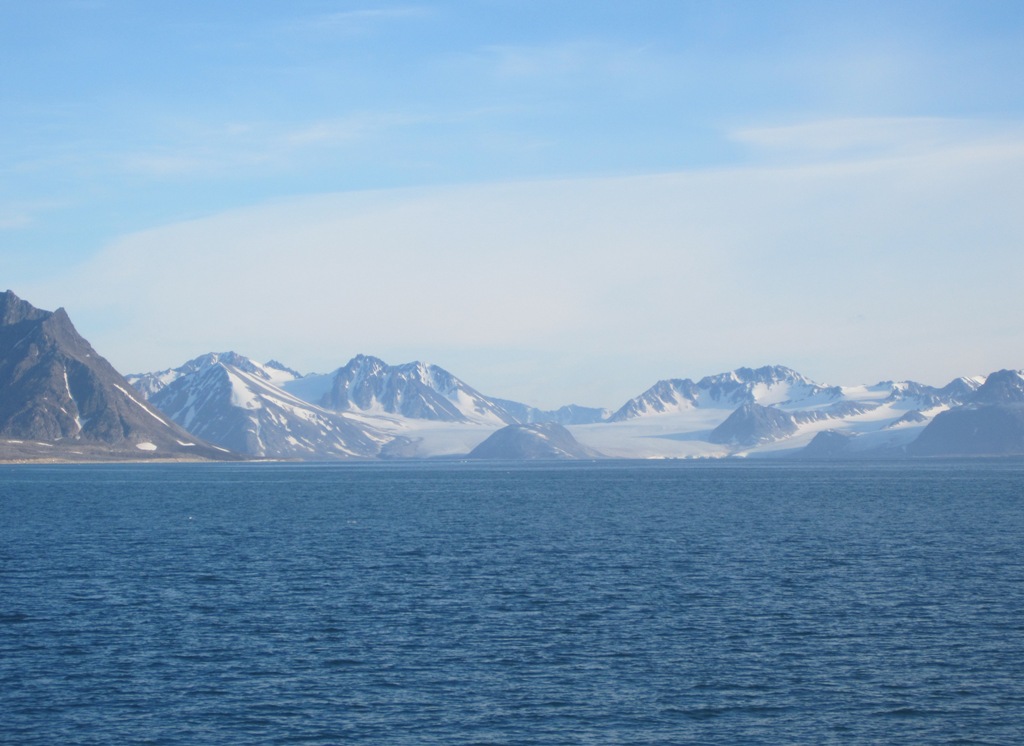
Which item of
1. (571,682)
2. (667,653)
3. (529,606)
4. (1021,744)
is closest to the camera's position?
(1021,744)

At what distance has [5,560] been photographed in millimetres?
71312

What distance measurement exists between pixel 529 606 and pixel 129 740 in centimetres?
2393

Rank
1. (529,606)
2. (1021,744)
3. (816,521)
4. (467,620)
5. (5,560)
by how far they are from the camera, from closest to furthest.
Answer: (1021,744) → (467,620) → (529,606) → (5,560) → (816,521)

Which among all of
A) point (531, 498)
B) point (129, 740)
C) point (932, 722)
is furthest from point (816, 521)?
point (129, 740)

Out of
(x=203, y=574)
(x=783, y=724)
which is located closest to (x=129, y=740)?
(x=783, y=724)

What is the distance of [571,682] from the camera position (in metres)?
39.7

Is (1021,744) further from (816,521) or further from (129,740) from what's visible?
(816,521)

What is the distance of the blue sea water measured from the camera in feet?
115

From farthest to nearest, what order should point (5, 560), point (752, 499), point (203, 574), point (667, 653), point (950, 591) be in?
point (752, 499), point (5, 560), point (203, 574), point (950, 591), point (667, 653)

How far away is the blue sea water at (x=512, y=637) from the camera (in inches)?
1382

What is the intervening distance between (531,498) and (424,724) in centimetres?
12118

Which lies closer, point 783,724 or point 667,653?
point 783,724

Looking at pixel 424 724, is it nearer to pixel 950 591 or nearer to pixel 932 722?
Result: pixel 932 722

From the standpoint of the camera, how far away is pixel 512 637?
46.9 m
